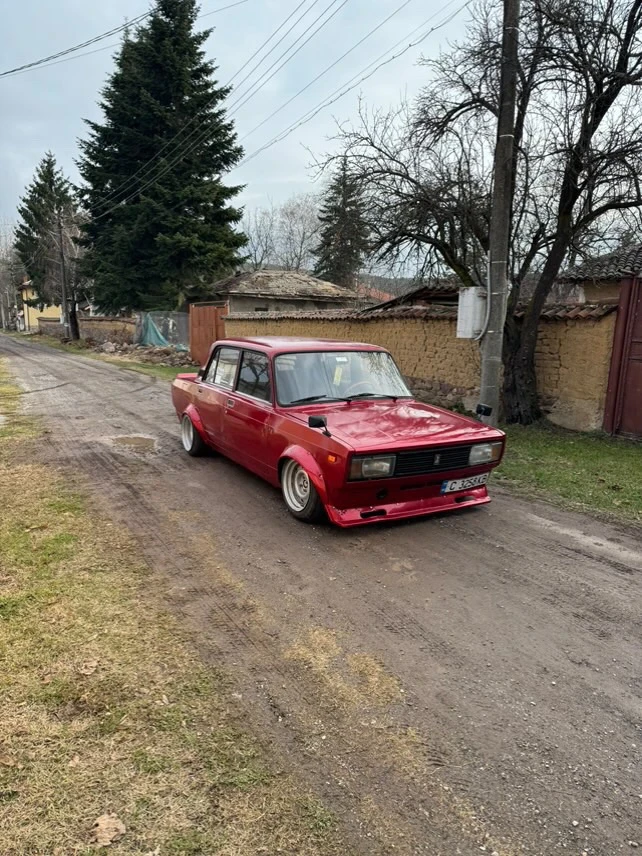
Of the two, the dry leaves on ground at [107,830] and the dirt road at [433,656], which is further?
the dirt road at [433,656]

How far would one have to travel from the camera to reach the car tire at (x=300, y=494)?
4.67m

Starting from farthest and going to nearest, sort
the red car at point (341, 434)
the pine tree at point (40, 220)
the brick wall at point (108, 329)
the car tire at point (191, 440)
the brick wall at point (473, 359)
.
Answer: the pine tree at point (40, 220)
the brick wall at point (108, 329)
the brick wall at point (473, 359)
the car tire at point (191, 440)
the red car at point (341, 434)

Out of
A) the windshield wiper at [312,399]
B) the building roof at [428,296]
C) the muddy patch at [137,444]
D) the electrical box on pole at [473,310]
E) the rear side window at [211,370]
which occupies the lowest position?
the muddy patch at [137,444]

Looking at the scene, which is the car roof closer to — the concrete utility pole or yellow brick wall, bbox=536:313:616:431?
the concrete utility pole

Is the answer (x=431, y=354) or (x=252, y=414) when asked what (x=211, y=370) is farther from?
(x=431, y=354)

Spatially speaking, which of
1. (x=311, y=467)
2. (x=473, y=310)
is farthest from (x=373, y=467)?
(x=473, y=310)

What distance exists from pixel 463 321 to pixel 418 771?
6730 millimetres

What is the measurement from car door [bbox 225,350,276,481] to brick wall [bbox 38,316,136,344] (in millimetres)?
25527

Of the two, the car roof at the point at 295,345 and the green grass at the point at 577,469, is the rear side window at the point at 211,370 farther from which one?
the green grass at the point at 577,469

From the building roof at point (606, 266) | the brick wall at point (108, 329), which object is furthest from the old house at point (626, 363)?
the brick wall at point (108, 329)

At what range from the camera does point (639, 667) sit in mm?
2951

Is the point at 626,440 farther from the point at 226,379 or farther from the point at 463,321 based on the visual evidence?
the point at 226,379

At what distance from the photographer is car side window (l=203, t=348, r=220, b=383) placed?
6.88 metres

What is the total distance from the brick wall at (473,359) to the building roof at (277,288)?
462 inches
